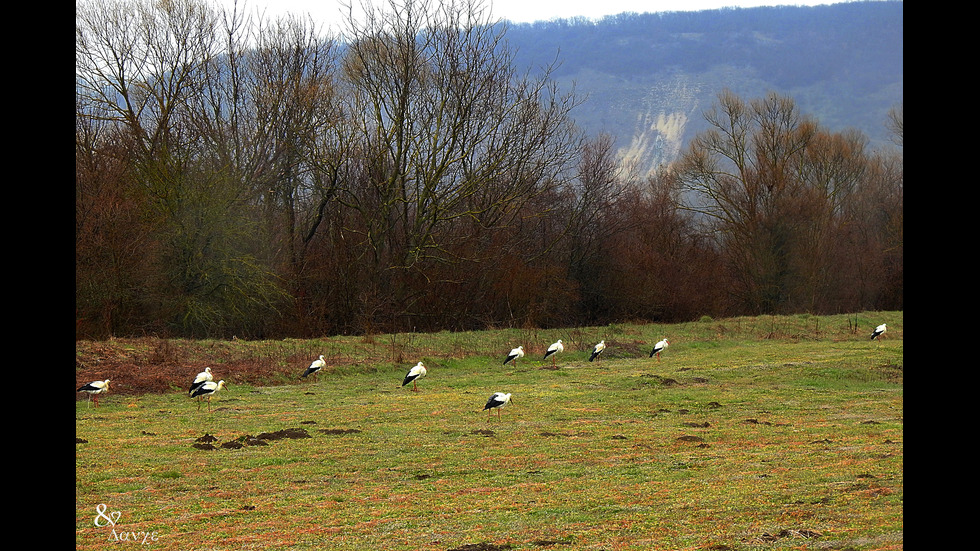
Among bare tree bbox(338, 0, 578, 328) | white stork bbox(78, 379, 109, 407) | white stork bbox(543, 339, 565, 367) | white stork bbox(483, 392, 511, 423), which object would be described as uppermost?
bare tree bbox(338, 0, 578, 328)

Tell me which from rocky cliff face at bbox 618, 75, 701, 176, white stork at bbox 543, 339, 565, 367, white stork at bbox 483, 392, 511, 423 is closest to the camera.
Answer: white stork at bbox 483, 392, 511, 423

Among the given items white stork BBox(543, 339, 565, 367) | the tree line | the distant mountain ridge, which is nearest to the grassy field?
white stork BBox(543, 339, 565, 367)

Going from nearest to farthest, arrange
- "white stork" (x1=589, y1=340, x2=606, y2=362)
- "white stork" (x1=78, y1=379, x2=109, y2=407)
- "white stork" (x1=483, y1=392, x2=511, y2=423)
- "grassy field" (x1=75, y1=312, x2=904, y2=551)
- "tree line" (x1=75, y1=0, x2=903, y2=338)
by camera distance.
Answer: "grassy field" (x1=75, y1=312, x2=904, y2=551) < "white stork" (x1=483, y1=392, x2=511, y2=423) < "white stork" (x1=78, y1=379, x2=109, y2=407) < "white stork" (x1=589, y1=340, x2=606, y2=362) < "tree line" (x1=75, y1=0, x2=903, y2=338)

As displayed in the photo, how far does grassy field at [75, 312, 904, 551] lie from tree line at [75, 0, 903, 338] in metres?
8.90

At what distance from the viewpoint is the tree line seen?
99.0ft

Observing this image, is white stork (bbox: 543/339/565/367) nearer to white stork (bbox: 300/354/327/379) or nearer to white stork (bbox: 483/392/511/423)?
white stork (bbox: 300/354/327/379)

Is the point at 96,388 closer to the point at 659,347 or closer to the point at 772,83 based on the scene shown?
the point at 659,347

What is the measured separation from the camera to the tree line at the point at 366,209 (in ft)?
99.0

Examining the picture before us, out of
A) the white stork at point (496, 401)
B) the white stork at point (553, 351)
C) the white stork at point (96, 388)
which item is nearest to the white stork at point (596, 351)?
the white stork at point (553, 351)

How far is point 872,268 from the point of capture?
50.3 meters

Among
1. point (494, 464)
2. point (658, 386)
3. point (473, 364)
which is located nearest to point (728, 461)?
point (494, 464)

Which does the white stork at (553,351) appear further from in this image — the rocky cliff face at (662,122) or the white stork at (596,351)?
the rocky cliff face at (662,122)

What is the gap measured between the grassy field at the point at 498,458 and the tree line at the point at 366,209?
8.90m

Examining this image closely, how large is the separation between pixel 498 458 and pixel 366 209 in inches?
1120
